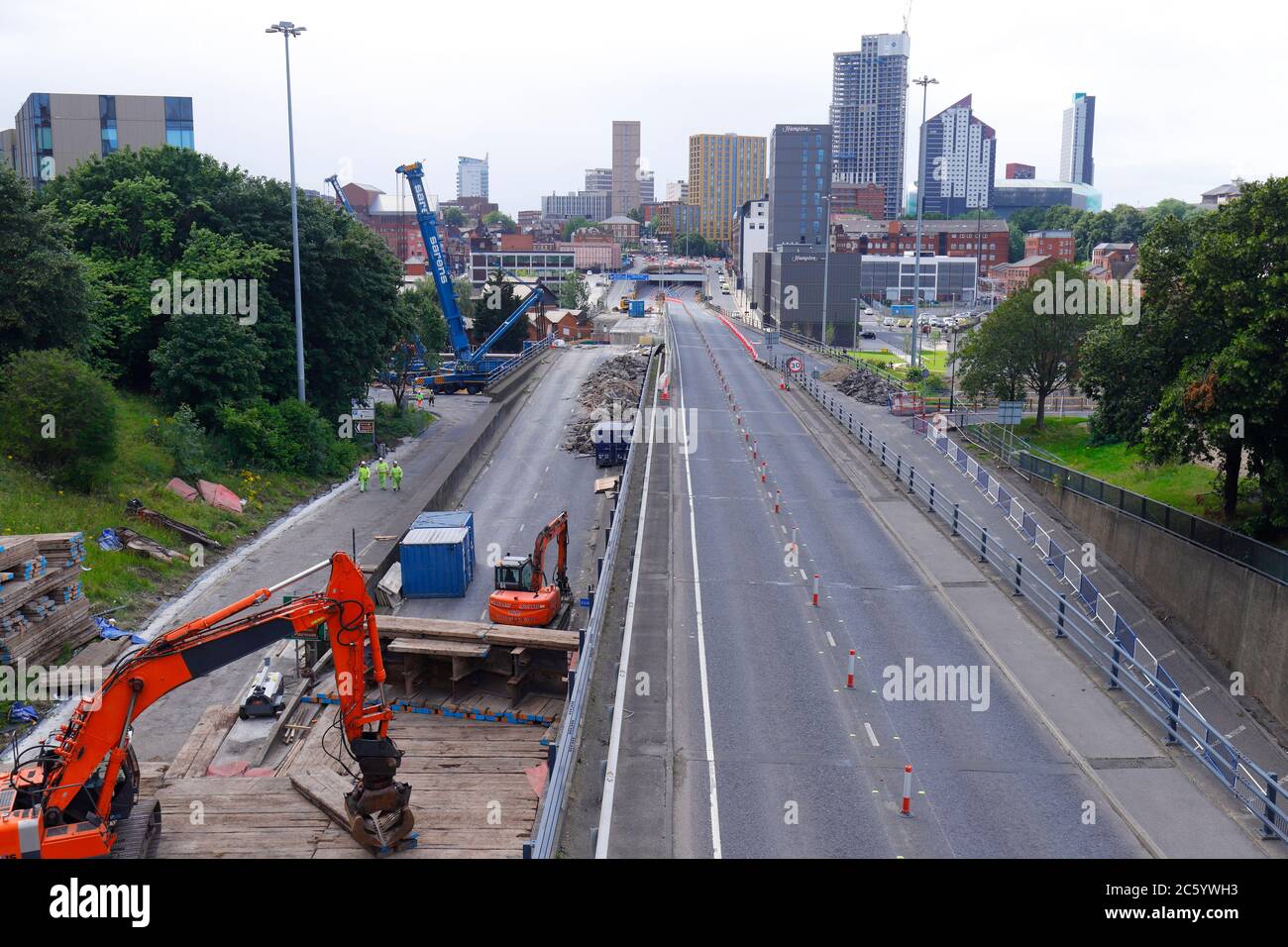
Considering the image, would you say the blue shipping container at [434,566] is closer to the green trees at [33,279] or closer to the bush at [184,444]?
the bush at [184,444]

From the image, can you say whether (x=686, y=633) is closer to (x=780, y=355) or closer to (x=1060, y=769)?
(x=1060, y=769)

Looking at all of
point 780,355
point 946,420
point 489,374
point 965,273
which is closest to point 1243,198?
point 946,420

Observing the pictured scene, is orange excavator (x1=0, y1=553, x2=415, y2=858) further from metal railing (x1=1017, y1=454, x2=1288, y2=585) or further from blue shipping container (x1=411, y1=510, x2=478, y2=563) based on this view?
metal railing (x1=1017, y1=454, x2=1288, y2=585)

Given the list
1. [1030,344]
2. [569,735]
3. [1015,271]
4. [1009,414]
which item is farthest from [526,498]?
[1015,271]

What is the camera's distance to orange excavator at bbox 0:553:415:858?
14.5m

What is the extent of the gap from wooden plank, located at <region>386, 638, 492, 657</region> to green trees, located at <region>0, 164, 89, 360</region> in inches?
660

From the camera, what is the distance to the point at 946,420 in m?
49.1

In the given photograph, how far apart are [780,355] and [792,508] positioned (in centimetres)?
4587

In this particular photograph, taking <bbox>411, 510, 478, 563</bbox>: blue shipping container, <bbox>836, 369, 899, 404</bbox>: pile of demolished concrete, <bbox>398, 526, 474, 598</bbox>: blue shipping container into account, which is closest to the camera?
<bbox>398, 526, 474, 598</bbox>: blue shipping container

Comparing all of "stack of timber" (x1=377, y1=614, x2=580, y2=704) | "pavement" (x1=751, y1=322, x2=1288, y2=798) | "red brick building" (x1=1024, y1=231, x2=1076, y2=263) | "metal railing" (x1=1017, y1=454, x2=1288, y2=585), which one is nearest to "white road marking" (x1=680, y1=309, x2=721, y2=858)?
"stack of timber" (x1=377, y1=614, x2=580, y2=704)

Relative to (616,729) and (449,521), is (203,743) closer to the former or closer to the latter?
(616,729)

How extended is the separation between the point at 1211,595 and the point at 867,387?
3000 centimetres

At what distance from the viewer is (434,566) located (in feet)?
96.8

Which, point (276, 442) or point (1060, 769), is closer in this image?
point (1060, 769)
